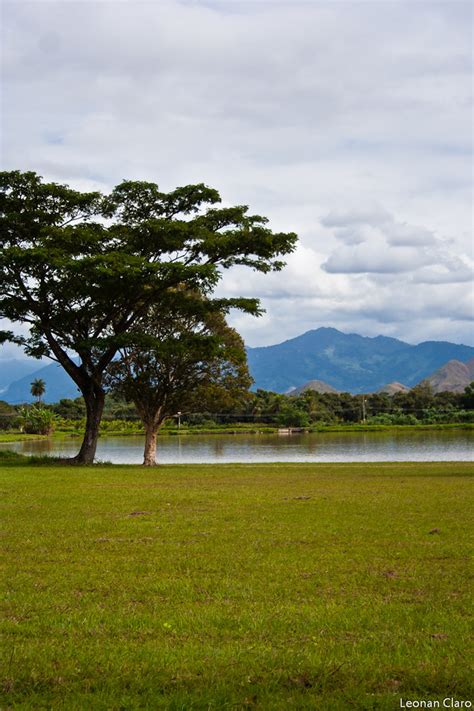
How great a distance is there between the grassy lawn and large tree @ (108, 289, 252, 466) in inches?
857

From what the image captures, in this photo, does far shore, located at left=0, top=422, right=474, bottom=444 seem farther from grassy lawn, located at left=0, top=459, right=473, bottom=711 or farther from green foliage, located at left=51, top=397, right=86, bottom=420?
grassy lawn, located at left=0, top=459, right=473, bottom=711

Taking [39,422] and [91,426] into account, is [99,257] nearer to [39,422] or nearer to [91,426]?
[91,426]

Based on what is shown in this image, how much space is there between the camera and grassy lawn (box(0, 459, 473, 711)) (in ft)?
19.4

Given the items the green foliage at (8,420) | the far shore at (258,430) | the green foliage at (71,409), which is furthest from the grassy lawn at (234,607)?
the green foliage at (8,420)

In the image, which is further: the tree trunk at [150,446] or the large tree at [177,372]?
the tree trunk at [150,446]

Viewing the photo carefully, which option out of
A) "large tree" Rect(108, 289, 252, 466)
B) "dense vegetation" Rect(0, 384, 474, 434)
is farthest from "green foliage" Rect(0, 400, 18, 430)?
"large tree" Rect(108, 289, 252, 466)

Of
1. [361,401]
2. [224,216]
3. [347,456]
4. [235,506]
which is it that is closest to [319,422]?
[361,401]

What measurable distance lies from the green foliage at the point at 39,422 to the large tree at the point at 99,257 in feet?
303

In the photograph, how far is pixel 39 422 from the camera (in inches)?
4899

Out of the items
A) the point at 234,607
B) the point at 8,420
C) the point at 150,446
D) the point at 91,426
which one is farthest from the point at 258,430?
the point at 234,607

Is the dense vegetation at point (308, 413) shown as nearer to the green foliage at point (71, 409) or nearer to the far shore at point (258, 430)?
the green foliage at point (71, 409)

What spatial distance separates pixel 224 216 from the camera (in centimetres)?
3419

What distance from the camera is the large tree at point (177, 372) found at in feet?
121

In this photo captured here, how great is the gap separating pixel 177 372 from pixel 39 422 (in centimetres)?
9138
